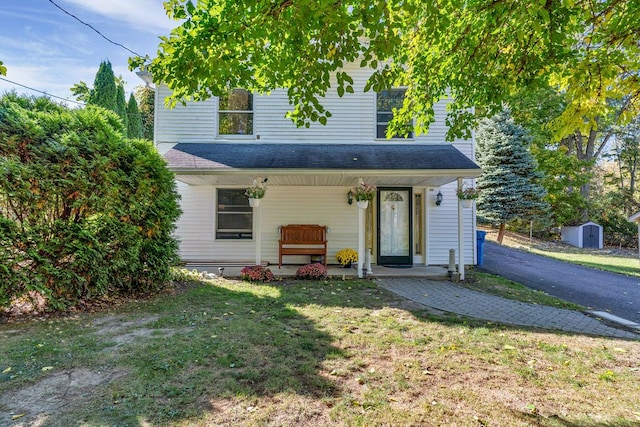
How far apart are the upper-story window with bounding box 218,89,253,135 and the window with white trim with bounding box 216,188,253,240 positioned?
184 cm

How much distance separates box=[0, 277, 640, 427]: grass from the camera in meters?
2.41

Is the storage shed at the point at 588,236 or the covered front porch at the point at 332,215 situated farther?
the storage shed at the point at 588,236

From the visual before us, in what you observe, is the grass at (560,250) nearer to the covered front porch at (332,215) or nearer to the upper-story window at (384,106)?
the covered front porch at (332,215)

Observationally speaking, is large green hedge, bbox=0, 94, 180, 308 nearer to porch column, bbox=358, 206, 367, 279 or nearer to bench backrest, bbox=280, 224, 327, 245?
bench backrest, bbox=280, 224, 327, 245

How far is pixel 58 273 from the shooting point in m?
4.66

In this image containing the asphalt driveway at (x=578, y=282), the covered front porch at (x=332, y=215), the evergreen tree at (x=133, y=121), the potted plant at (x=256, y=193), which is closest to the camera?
the asphalt driveway at (x=578, y=282)

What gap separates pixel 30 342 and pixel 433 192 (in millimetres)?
9120

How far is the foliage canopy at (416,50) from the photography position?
9.10ft

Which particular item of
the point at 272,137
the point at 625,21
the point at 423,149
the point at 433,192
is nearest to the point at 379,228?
the point at 433,192

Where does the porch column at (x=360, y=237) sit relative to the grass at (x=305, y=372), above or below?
above

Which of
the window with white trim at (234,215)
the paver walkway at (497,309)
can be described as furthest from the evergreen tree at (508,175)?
the window with white trim at (234,215)

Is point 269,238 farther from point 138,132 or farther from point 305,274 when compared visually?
point 138,132

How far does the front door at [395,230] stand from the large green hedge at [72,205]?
5957 millimetres

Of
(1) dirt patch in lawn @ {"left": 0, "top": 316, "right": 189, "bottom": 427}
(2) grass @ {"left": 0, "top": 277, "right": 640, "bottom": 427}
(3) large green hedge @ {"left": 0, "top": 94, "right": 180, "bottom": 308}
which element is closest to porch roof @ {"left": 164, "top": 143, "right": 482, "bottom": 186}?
(3) large green hedge @ {"left": 0, "top": 94, "right": 180, "bottom": 308}
